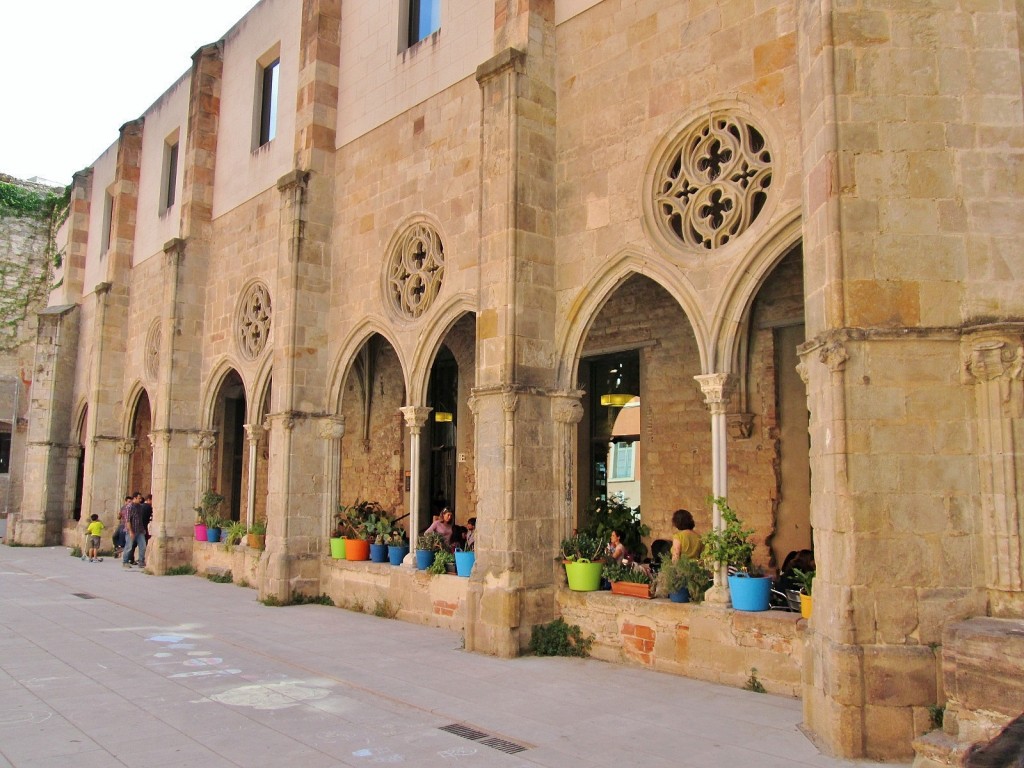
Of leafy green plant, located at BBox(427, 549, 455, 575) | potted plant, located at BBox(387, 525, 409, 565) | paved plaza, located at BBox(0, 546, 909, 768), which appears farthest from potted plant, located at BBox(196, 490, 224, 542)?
leafy green plant, located at BBox(427, 549, 455, 575)

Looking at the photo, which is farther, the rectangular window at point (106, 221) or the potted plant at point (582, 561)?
the rectangular window at point (106, 221)

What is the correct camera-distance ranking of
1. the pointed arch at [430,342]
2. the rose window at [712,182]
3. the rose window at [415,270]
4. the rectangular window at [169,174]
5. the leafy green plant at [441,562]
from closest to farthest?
the rose window at [712,182]
the leafy green plant at [441,562]
the pointed arch at [430,342]
the rose window at [415,270]
the rectangular window at [169,174]

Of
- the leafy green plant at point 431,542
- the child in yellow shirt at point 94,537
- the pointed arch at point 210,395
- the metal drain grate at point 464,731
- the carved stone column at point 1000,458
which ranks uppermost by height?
the pointed arch at point 210,395

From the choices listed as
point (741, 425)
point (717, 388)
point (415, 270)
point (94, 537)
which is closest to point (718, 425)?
point (717, 388)

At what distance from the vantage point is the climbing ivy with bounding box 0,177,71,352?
24531 millimetres

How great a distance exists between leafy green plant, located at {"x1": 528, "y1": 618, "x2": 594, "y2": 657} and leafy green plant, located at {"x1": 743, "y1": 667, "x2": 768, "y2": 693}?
176 centimetres

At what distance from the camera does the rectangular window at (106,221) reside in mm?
21578

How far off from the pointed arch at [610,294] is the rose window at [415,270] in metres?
2.44

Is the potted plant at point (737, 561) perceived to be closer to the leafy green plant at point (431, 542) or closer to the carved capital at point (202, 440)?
the leafy green plant at point (431, 542)

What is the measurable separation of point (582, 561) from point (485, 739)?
301cm

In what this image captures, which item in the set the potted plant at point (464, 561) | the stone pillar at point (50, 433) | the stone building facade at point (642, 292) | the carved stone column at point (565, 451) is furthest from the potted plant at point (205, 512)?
the carved stone column at point (565, 451)

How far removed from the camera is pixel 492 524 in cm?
840

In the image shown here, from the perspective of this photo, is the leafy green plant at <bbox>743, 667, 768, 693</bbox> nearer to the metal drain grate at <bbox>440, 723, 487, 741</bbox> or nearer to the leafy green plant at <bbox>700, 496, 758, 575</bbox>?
the leafy green plant at <bbox>700, 496, 758, 575</bbox>

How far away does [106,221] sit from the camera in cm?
2173
